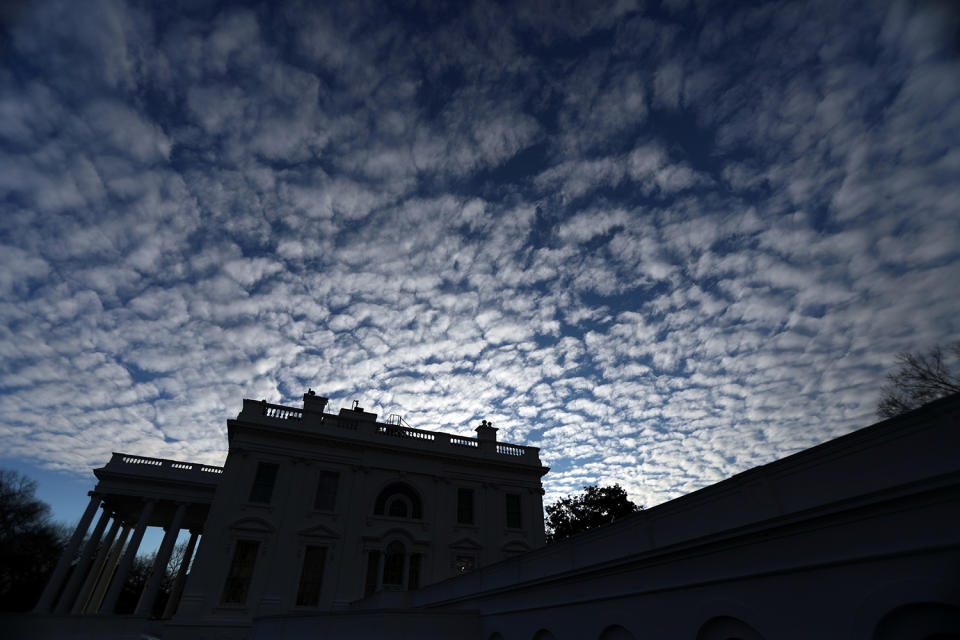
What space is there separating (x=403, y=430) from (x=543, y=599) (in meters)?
18.2

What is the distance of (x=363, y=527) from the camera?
2523cm

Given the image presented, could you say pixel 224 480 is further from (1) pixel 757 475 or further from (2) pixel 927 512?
(2) pixel 927 512

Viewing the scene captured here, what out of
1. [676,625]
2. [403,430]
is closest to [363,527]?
[403,430]

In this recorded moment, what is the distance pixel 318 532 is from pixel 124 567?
39.4ft

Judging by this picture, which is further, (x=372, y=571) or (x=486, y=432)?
(x=486, y=432)

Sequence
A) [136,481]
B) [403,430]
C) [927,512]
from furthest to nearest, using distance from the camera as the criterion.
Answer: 1. [403,430]
2. [136,481]
3. [927,512]

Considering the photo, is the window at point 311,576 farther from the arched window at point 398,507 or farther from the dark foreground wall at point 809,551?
the dark foreground wall at point 809,551

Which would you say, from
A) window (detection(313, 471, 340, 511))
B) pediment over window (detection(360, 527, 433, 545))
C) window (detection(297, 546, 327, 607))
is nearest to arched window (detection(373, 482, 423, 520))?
pediment over window (detection(360, 527, 433, 545))

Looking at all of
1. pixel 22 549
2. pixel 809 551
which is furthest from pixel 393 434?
Answer: pixel 22 549

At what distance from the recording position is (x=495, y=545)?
2755 cm

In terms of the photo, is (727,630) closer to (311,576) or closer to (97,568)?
(311,576)

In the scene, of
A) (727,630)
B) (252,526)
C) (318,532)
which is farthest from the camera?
(318,532)

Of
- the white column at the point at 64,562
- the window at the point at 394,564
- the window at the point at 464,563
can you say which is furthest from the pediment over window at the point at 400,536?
the white column at the point at 64,562

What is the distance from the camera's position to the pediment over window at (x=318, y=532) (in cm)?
2408
